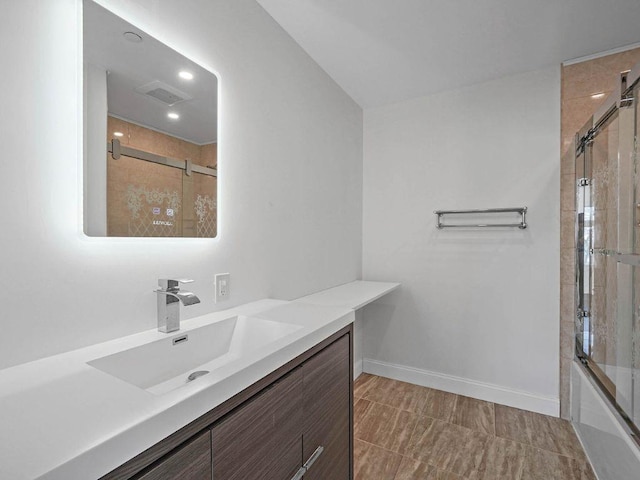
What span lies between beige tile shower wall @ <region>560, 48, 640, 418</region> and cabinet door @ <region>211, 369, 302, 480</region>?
2047mm

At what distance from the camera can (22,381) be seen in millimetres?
697

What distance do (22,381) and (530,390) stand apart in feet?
8.92

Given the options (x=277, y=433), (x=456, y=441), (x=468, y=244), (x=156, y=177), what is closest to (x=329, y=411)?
(x=277, y=433)

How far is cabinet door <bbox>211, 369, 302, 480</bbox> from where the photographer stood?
0.72 m

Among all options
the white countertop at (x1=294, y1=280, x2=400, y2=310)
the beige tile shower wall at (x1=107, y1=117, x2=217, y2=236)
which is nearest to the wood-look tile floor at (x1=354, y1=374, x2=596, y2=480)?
the white countertop at (x1=294, y1=280, x2=400, y2=310)

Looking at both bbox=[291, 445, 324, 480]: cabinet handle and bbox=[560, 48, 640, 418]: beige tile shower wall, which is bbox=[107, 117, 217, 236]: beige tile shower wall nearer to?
bbox=[291, 445, 324, 480]: cabinet handle

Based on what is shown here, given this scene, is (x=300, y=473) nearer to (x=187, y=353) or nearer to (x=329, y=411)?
(x=329, y=411)

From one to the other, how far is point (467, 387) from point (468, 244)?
1.08 m

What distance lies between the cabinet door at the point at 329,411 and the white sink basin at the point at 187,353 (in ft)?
0.60

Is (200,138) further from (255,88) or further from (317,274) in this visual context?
(317,274)

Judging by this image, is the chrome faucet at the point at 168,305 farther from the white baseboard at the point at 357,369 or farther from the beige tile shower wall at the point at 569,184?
the beige tile shower wall at the point at 569,184

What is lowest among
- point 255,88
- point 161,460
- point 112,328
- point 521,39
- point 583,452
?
point 583,452

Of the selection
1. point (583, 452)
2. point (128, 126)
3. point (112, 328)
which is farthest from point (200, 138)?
point (583, 452)

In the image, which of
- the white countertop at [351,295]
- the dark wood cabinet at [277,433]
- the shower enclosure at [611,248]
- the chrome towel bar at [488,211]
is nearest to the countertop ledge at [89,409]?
the dark wood cabinet at [277,433]
